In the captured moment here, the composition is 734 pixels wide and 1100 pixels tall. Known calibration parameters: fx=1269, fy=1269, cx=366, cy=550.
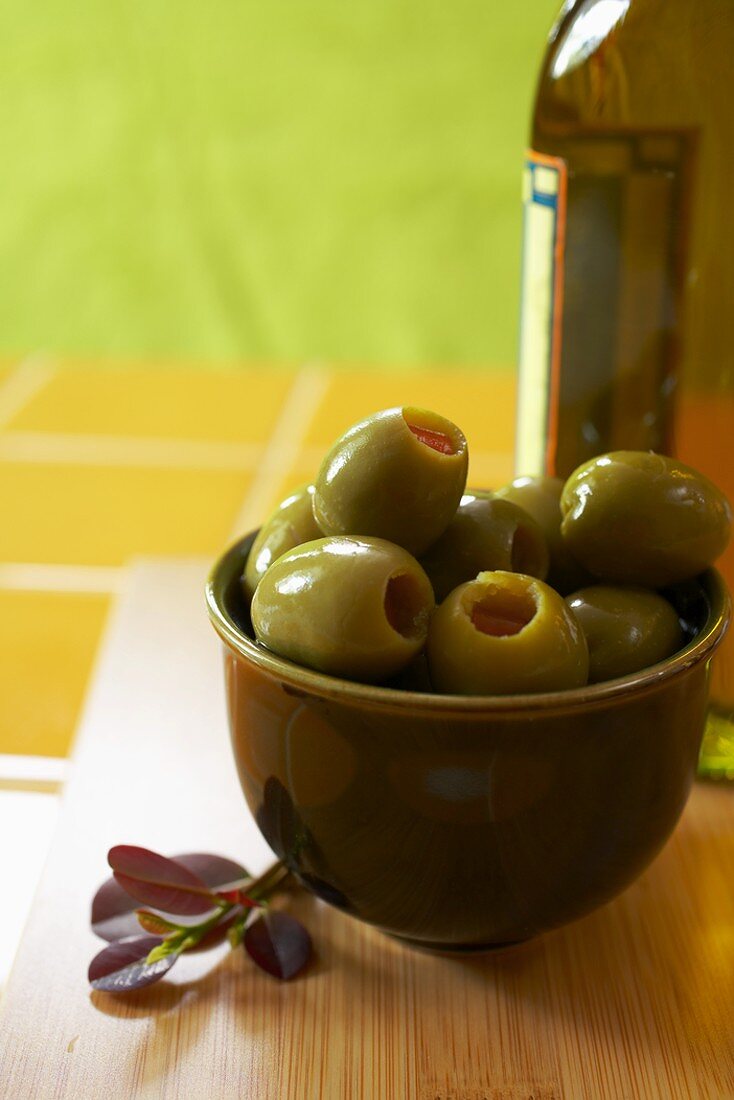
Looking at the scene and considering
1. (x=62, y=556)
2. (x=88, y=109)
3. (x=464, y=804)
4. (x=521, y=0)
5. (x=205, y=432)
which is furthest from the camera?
(x=88, y=109)

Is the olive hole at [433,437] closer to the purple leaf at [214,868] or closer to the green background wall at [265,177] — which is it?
the purple leaf at [214,868]

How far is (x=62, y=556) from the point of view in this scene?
0.80 m

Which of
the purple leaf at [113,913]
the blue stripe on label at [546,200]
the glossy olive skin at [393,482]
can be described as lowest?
the purple leaf at [113,913]

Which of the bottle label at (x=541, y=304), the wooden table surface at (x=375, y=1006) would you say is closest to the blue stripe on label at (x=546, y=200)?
Answer: the bottle label at (x=541, y=304)

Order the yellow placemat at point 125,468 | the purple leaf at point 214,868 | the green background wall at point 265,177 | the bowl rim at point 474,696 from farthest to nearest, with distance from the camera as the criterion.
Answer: the green background wall at point 265,177 < the yellow placemat at point 125,468 < the purple leaf at point 214,868 < the bowl rim at point 474,696

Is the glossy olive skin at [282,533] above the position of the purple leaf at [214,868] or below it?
above

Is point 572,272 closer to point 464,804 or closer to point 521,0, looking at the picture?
point 464,804

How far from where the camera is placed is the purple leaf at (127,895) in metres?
0.42

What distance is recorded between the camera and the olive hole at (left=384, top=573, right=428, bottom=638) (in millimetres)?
359

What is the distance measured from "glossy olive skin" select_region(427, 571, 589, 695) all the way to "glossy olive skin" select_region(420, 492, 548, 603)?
0.03m

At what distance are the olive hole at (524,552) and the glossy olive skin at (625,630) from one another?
18 millimetres

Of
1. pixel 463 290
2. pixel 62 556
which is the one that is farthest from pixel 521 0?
pixel 62 556

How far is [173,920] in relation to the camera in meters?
0.43

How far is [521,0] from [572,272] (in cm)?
79
